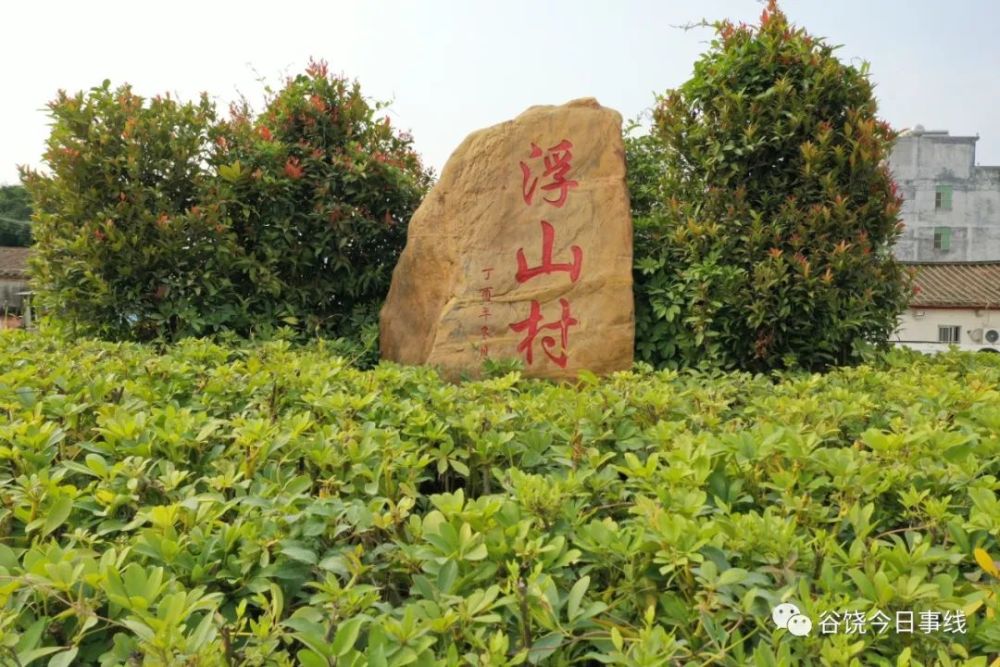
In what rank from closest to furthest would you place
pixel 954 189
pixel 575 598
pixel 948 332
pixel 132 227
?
pixel 575 598 → pixel 132 227 → pixel 948 332 → pixel 954 189

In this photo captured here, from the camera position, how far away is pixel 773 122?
408 centimetres

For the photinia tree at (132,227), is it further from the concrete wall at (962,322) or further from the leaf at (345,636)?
the concrete wall at (962,322)

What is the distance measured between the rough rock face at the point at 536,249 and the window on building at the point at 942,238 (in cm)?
2617

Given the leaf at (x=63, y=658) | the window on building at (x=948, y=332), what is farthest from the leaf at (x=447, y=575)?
the window on building at (x=948, y=332)

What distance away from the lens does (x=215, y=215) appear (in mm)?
4523

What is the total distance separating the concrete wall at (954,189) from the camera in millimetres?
25562

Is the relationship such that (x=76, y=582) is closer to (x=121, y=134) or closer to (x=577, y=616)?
(x=577, y=616)

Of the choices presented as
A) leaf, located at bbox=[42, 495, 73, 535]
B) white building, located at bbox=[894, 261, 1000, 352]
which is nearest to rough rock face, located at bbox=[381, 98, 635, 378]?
leaf, located at bbox=[42, 495, 73, 535]

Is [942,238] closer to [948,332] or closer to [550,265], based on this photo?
[948,332]

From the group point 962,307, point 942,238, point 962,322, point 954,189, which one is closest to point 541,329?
point 962,307

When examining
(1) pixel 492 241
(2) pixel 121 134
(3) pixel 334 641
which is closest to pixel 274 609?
(3) pixel 334 641

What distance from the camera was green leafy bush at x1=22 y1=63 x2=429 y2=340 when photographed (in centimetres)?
453

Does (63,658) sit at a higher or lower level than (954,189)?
lower

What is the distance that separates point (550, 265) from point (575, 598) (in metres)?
3.18
